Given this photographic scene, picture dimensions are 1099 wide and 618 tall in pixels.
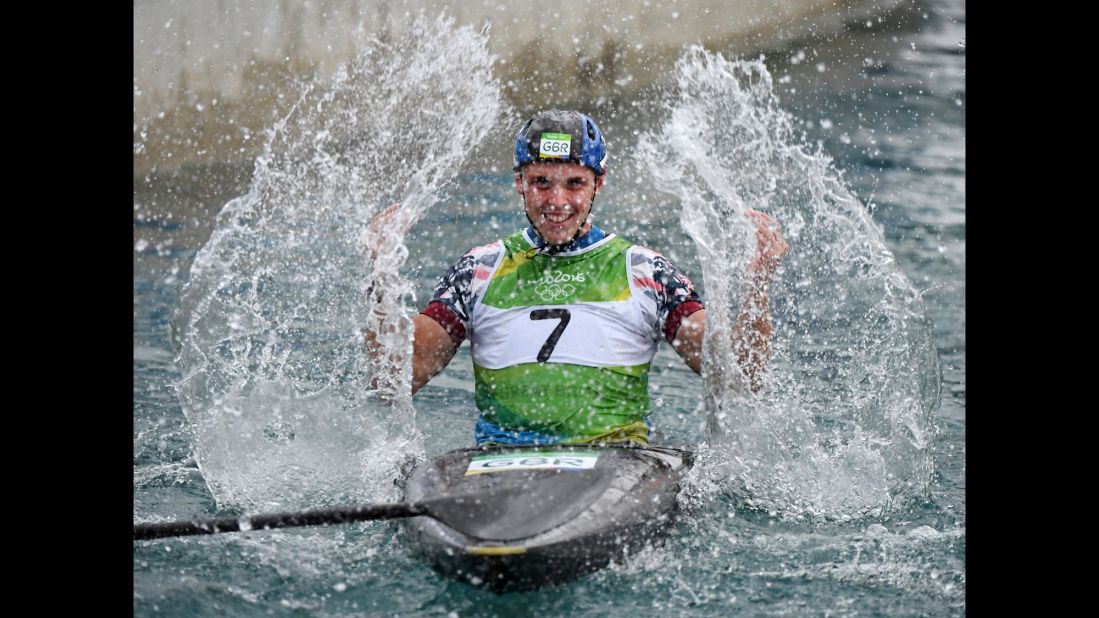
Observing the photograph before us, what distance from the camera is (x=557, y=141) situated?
416 cm

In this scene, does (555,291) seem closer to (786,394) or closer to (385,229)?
(385,229)

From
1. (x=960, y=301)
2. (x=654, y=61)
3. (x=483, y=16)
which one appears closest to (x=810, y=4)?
(x=654, y=61)

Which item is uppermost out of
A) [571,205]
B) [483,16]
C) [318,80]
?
[483,16]

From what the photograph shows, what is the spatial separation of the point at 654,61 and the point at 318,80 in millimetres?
3668

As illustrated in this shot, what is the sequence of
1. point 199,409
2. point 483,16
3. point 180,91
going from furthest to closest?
1. point 483,16
2. point 180,91
3. point 199,409

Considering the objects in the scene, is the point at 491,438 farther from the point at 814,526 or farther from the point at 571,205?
the point at 814,526

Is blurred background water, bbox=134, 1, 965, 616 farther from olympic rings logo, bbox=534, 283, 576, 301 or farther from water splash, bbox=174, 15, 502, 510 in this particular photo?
olympic rings logo, bbox=534, 283, 576, 301

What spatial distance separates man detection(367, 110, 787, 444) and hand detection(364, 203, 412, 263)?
0.04ft

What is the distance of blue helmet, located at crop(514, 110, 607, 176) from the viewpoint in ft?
13.6

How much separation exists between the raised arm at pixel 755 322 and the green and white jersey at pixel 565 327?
0.08m

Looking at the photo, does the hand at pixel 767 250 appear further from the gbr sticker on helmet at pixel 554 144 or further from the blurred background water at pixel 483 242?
the gbr sticker on helmet at pixel 554 144

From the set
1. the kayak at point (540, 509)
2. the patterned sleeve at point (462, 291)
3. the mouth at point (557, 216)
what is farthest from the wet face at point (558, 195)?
the kayak at point (540, 509)

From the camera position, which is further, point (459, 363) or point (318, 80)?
point (318, 80)

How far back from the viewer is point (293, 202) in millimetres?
9875
